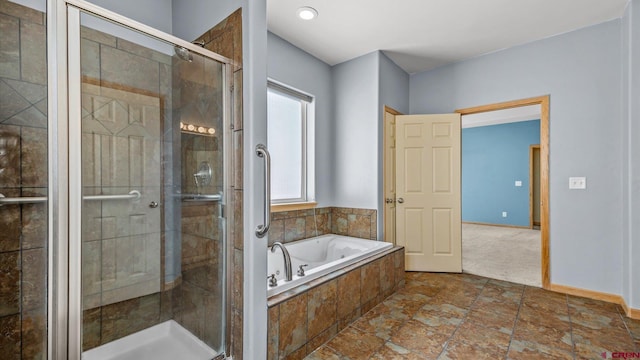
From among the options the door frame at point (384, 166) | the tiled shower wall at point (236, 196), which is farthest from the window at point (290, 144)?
the tiled shower wall at point (236, 196)

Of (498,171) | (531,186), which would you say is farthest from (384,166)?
(531,186)

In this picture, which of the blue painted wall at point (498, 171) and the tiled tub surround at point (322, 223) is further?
the blue painted wall at point (498, 171)

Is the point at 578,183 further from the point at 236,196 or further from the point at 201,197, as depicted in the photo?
the point at 201,197

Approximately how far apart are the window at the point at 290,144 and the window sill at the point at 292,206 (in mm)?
94

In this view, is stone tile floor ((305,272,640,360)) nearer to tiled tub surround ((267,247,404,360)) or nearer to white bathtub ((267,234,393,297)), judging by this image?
tiled tub surround ((267,247,404,360))

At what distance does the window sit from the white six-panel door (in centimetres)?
112

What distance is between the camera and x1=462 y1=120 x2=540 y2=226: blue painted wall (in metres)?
6.56

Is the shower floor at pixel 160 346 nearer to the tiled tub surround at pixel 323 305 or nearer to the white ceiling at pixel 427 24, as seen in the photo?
the tiled tub surround at pixel 323 305

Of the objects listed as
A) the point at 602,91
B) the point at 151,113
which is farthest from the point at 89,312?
the point at 602,91

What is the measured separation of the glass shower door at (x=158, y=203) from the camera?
155 centimetres

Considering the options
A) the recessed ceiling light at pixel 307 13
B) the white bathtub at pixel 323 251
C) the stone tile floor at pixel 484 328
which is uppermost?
the recessed ceiling light at pixel 307 13

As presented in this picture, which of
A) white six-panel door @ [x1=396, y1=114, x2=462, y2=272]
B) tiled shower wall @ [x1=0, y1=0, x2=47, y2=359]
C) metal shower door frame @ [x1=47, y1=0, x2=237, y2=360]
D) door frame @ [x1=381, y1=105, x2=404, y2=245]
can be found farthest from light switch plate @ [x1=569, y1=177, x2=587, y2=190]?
tiled shower wall @ [x1=0, y1=0, x2=47, y2=359]

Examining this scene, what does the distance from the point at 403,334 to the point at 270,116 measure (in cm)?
227

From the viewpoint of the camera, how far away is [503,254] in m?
4.32
